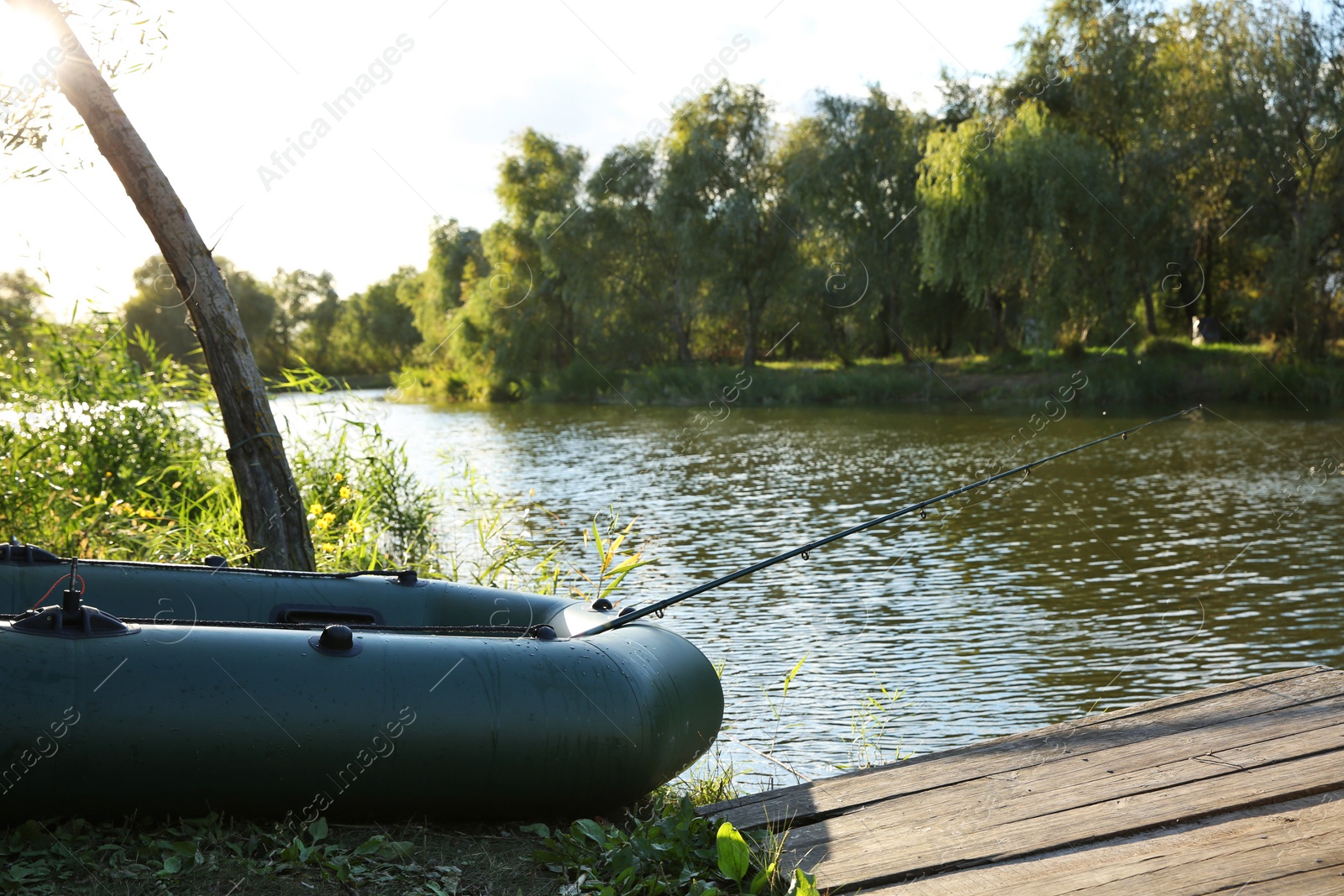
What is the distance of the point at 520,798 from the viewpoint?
2.63 meters

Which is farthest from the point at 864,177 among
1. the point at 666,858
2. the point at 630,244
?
the point at 666,858

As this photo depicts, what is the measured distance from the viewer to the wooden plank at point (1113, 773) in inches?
102

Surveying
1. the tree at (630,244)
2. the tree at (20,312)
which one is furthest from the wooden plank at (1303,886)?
the tree at (630,244)

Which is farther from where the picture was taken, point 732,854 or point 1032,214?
point 1032,214

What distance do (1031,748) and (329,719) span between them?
185 cm

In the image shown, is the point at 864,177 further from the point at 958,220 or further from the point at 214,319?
the point at 214,319

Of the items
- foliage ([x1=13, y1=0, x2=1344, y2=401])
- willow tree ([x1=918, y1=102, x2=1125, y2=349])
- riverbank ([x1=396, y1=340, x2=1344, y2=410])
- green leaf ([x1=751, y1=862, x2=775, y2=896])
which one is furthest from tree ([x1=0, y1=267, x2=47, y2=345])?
willow tree ([x1=918, y1=102, x2=1125, y2=349])

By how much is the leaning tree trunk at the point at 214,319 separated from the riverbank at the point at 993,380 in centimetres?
1768

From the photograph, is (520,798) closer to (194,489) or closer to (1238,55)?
(194,489)

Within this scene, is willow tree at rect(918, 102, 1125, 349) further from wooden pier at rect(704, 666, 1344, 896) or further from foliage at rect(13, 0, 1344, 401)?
wooden pier at rect(704, 666, 1344, 896)

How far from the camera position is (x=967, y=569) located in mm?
7621

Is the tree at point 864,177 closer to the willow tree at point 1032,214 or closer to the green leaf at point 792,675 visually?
the willow tree at point 1032,214

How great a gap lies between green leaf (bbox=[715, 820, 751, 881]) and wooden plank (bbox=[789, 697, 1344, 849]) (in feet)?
0.67

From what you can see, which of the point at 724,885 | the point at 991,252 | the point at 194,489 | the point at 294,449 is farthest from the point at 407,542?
the point at 991,252
